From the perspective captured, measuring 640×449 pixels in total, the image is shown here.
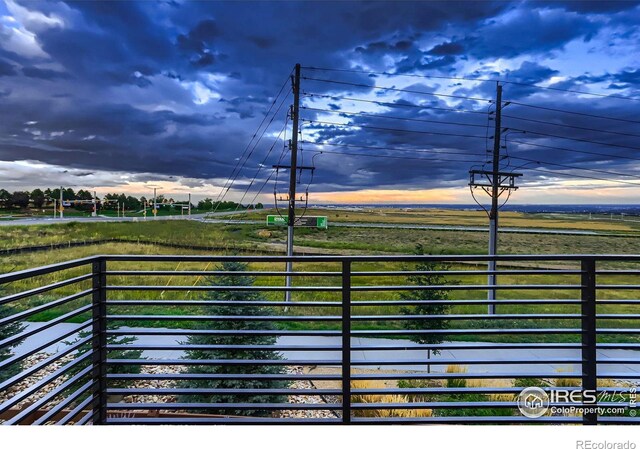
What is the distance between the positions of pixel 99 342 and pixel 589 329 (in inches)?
98.0

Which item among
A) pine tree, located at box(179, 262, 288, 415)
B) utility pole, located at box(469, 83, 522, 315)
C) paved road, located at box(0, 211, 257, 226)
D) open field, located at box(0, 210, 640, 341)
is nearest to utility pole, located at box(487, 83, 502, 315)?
utility pole, located at box(469, 83, 522, 315)

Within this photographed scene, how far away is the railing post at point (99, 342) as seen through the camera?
1.86 metres

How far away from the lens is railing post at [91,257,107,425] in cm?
186

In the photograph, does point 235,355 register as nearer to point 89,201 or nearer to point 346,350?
point 346,350

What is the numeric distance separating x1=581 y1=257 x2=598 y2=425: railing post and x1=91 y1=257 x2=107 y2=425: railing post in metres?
2.39

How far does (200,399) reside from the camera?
137 inches

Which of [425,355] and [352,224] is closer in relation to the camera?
[425,355]

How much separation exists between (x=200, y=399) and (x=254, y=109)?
6.26m

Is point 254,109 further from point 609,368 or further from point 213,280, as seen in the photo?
point 609,368

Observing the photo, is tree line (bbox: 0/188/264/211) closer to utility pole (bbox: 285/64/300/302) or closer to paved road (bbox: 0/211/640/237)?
paved road (bbox: 0/211/640/237)

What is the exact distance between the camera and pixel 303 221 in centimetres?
883

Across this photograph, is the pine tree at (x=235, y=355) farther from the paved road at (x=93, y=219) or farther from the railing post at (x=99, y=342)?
the paved road at (x=93, y=219)

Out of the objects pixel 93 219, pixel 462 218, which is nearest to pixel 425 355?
pixel 462 218

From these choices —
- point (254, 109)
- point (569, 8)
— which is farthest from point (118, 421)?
point (254, 109)
